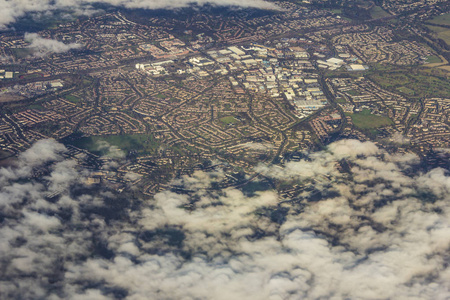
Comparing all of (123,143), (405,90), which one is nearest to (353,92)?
(405,90)

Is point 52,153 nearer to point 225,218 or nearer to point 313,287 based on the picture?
point 225,218

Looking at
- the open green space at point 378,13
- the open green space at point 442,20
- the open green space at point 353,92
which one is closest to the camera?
the open green space at point 353,92

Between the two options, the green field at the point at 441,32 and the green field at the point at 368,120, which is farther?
the green field at the point at 441,32

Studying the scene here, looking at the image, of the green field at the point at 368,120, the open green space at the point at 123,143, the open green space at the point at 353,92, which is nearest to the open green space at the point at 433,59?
the open green space at the point at 353,92

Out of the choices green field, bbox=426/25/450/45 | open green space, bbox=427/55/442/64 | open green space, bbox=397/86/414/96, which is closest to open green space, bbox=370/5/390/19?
green field, bbox=426/25/450/45

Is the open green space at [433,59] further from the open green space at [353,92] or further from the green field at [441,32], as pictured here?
the open green space at [353,92]
